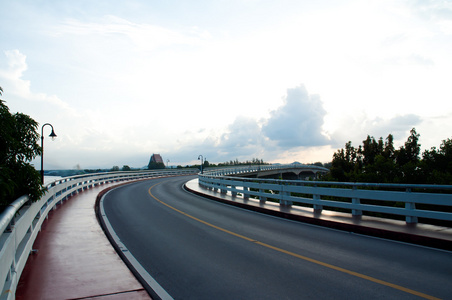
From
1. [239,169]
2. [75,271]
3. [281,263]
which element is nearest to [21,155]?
[75,271]

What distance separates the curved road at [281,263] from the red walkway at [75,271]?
60 cm

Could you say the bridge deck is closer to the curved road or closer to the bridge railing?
the curved road

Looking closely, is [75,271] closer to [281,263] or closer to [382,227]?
[281,263]

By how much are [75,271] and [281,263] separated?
12.3 feet

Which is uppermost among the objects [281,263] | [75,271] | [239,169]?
[239,169]

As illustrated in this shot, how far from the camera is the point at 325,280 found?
5637 millimetres

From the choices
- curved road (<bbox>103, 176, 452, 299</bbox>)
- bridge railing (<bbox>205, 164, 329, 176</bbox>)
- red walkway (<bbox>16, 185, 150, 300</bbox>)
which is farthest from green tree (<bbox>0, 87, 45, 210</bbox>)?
bridge railing (<bbox>205, 164, 329, 176</bbox>)

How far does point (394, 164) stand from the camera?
147 feet

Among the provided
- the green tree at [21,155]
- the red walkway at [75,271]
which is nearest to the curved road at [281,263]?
the red walkway at [75,271]

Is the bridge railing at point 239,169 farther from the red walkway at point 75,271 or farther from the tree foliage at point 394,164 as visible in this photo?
the red walkway at point 75,271

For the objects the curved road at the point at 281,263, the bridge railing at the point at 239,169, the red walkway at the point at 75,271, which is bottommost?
the curved road at the point at 281,263

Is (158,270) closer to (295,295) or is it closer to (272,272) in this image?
(272,272)

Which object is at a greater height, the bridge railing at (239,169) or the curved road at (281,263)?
the bridge railing at (239,169)

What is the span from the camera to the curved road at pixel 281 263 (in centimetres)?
521
